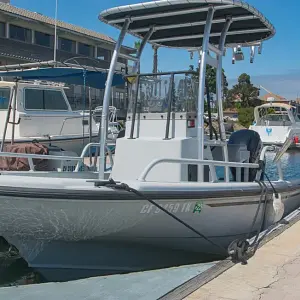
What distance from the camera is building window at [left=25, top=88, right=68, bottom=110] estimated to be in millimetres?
12078

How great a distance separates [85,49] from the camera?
121 feet

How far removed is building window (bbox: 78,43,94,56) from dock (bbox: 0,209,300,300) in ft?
108

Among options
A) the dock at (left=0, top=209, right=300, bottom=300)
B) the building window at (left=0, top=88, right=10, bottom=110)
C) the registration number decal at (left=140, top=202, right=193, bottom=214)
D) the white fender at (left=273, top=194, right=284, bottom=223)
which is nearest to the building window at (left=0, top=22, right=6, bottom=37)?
the building window at (left=0, top=88, right=10, bottom=110)

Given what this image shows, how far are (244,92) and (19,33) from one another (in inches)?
1154

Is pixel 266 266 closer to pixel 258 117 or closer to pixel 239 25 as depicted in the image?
pixel 239 25

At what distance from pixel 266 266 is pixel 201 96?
2148 mm

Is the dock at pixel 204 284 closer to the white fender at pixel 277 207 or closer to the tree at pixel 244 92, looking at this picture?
the white fender at pixel 277 207

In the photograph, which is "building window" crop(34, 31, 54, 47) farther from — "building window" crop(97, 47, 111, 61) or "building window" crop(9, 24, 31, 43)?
"building window" crop(97, 47, 111, 61)

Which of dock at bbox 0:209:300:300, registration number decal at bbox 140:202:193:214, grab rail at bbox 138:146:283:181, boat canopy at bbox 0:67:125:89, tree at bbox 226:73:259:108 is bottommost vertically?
dock at bbox 0:209:300:300

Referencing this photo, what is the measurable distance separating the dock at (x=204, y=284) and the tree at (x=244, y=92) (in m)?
48.9

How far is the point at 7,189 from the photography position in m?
4.78

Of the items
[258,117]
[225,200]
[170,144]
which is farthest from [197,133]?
[258,117]

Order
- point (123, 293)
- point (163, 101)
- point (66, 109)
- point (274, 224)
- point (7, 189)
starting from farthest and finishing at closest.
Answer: point (66, 109) < point (274, 224) < point (163, 101) < point (7, 189) < point (123, 293)

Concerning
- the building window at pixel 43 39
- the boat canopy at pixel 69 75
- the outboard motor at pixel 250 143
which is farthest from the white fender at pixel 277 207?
the building window at pixel 43 39
